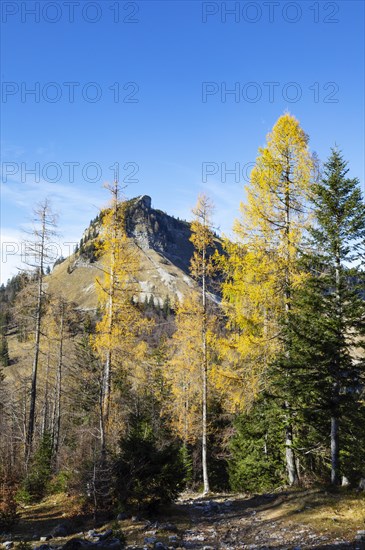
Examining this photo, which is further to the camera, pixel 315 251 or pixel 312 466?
pixel 312 466

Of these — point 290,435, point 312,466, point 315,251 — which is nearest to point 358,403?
point 290,435

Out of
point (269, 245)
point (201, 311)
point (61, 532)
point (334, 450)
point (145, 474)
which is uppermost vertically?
point (269, 245)

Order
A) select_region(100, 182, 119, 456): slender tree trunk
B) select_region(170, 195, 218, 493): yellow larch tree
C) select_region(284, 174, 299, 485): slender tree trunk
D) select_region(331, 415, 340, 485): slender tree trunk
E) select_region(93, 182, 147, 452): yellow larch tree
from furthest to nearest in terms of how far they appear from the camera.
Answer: select_region(170, 195, 218, 493): yellow larch tree < select_region(93, 182, 147, 452): yellow larch tree < select_region(100, 182, 119, 456): slender tree trunk < select_region(284, 174, 299, 485): slender tree trunk < select_region(331, 415, 340, 485): slender tree trunk

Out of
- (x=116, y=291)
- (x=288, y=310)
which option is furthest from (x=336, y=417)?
(x=116, y=291)

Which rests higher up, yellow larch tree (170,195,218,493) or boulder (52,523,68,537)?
yellow larch tree (170,195,218,493)

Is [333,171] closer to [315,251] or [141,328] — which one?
Answer: [315,251]

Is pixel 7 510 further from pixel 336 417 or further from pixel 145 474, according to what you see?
pixel 336 417

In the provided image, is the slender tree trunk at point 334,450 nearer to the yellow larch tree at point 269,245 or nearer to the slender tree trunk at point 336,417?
the slender tree trunk at point 336,417

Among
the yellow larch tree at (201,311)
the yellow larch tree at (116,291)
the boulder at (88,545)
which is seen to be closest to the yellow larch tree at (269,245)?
the yellow larch tree at (201,311)

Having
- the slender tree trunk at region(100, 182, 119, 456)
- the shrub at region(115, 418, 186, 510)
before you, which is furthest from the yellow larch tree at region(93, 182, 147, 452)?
the shrub at region(115, 418, 186, 510)

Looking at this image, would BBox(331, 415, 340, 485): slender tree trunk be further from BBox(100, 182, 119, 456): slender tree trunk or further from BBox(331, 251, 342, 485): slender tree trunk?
BBox(100, 182, 119, 456): slender tree trunk

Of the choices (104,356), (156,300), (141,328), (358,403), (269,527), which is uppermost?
(156,300)

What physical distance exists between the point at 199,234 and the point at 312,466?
12894mm

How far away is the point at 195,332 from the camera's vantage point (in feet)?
69.4
